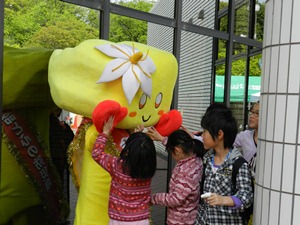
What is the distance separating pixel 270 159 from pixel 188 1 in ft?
9.65

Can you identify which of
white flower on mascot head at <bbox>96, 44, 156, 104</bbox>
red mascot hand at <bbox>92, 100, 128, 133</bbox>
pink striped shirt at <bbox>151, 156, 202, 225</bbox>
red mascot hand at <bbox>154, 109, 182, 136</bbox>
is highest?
white flower on mascot head at <bbox>96, 44, 156, 104</bbox>

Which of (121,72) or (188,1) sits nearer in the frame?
(121,72)

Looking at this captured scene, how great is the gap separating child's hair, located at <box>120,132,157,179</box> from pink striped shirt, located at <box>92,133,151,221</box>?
0.06 m

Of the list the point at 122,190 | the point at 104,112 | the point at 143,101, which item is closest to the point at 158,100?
the point at 143,101

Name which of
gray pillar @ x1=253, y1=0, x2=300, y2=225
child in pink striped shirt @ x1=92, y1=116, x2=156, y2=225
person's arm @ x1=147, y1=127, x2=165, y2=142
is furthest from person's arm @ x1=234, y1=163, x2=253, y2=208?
person's arm @ x1=147, y1=127, x2=165, y2=142

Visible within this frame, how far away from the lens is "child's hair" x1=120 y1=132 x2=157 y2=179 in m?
2.43

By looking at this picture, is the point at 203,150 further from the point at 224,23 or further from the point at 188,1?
the point at 224,23

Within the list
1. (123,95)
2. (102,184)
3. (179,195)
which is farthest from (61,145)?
(179,195)

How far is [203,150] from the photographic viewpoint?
2.88m

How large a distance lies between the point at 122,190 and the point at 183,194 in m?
0.42

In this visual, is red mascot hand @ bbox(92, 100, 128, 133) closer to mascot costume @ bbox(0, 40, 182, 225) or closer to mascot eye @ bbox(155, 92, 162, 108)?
mascot costume @ bbox(0, 40, 182, 225)

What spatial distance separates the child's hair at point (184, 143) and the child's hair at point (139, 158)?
34 centimetres

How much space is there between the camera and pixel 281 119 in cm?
189

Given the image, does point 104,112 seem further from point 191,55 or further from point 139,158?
point 191,55
